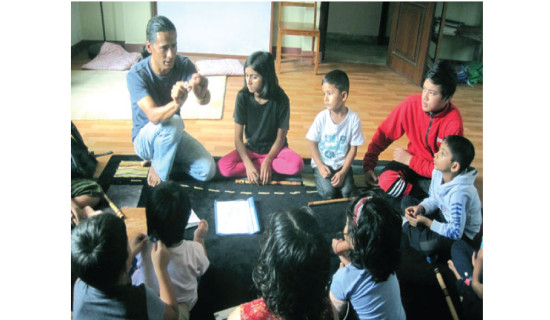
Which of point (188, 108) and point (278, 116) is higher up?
point (278, 116)

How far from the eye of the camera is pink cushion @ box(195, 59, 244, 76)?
4.05 metres

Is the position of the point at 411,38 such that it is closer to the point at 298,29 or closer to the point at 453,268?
the point at 298,29

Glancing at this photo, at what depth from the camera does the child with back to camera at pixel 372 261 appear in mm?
1147

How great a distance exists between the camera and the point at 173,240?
3.99 feet

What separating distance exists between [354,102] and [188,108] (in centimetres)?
132

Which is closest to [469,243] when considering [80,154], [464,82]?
[80,154]

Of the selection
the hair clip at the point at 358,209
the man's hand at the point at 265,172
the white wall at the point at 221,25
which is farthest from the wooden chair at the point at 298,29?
the hair clip at the point at 358,209

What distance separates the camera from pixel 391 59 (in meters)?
4.57

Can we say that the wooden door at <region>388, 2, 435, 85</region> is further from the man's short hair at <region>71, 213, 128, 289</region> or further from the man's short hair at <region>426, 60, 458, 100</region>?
the man's short hair at <region>71, 213, 128, 289</region>

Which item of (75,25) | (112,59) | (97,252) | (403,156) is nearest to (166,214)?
(97,252)

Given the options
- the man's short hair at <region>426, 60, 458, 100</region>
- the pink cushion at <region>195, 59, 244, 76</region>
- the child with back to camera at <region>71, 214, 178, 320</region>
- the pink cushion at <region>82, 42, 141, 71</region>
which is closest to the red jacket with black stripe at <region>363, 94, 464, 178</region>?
the man's short hair at <region>426, 60, 458, 100</region>

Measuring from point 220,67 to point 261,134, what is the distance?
2.17m

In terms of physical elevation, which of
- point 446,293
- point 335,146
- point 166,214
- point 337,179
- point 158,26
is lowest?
point 446,293

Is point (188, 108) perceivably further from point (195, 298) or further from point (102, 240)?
point (102, 240)
